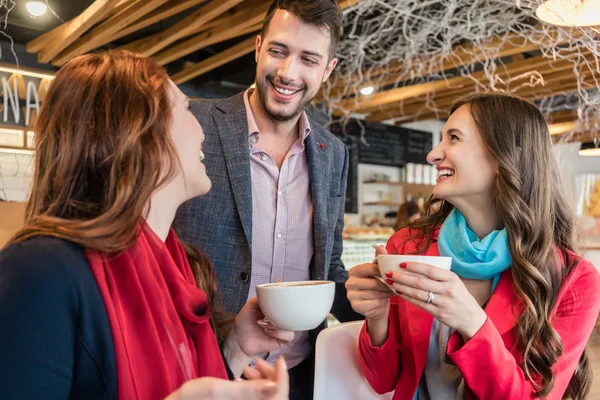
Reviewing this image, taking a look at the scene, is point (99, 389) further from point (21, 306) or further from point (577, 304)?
point (577, 304)

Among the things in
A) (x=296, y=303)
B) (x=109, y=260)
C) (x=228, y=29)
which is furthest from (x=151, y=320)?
(x=228, y=29)

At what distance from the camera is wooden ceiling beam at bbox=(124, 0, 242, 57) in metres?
3.72

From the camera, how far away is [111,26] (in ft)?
12.8

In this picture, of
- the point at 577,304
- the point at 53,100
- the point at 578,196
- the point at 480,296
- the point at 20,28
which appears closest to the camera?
the point at 53,100

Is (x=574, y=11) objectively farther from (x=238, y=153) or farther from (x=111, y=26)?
(x=111, y=26)

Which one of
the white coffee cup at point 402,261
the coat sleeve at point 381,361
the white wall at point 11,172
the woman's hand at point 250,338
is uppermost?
the white wall at point 11,172

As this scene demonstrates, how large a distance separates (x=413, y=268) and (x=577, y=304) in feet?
2.04

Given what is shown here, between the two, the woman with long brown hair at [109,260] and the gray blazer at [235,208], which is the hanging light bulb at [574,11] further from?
the woman with long brown hair at [109,260]

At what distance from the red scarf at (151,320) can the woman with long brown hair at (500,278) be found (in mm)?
432

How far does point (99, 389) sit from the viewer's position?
0.88 m

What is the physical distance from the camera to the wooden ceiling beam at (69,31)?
3.45 meters

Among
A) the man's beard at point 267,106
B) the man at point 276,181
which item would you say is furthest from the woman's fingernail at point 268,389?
the man's beard at point 267,106

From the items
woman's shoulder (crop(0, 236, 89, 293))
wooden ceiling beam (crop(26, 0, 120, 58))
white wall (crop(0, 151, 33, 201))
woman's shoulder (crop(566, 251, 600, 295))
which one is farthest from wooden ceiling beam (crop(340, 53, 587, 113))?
woman's shoulder (crop(0, 236, 89, 293))

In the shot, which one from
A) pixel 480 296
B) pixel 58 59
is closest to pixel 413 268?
pixel 480 296
